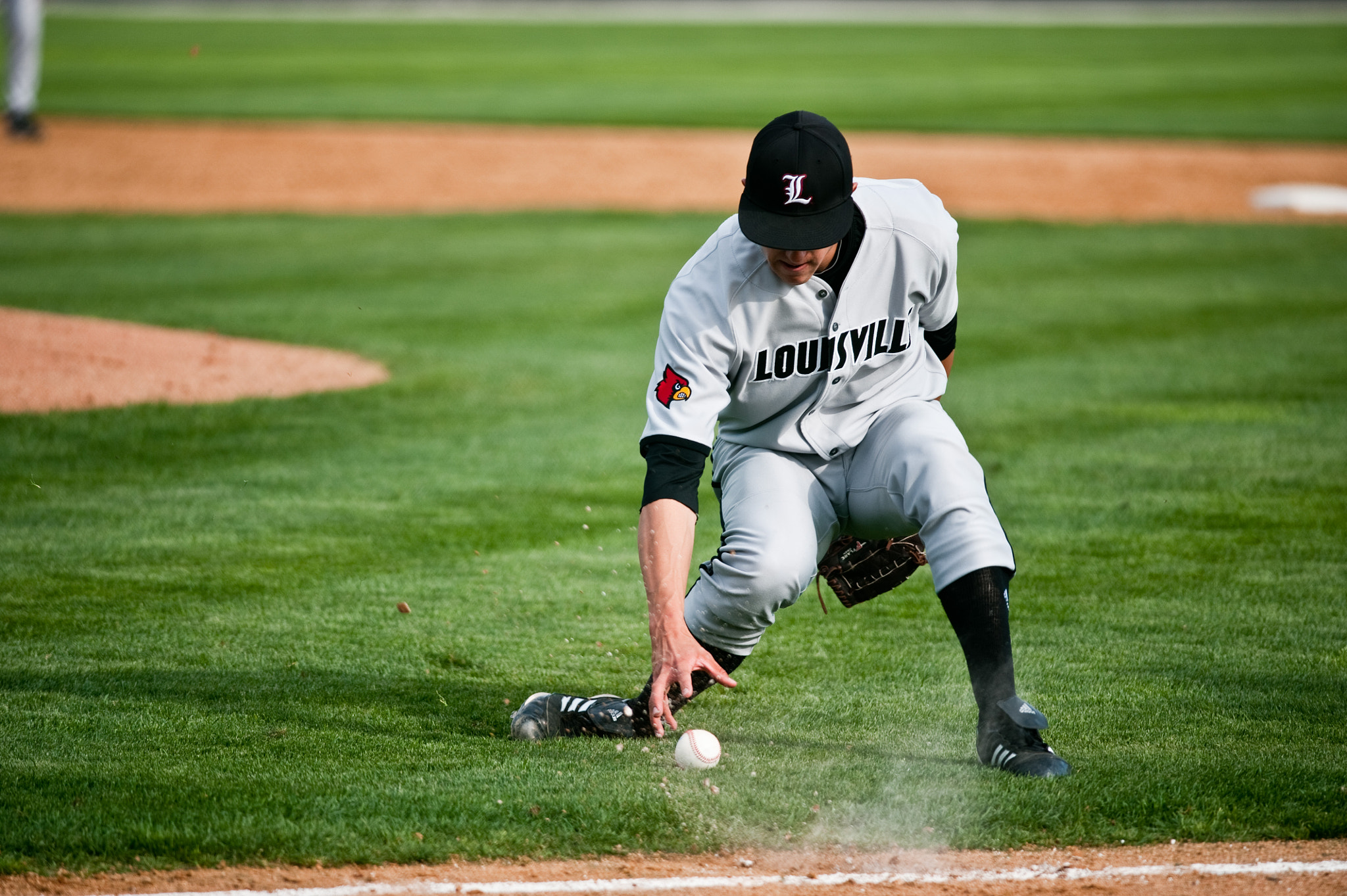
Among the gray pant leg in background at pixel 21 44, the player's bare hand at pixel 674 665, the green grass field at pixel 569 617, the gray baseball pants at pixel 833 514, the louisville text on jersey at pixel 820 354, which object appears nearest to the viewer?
the player's bare hand at pixel 674 665

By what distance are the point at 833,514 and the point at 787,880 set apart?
3.62 ft

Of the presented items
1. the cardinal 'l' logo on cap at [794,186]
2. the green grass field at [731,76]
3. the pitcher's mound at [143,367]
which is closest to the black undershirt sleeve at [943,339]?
the cardinal 'l' logo on cap at [794,186]

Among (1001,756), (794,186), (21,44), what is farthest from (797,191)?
(21,44)

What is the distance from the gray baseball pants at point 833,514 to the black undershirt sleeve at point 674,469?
0.27m

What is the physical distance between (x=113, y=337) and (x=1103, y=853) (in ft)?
25.7

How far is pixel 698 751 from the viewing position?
383 cm

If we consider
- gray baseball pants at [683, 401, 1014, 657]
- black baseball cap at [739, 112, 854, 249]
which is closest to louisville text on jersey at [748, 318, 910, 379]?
gray baseball pants at [683, 401, 1014, 657]

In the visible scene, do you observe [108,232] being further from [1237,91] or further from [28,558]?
[1237,91]

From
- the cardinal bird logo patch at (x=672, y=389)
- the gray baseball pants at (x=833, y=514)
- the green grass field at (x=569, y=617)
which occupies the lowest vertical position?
the green grass field at (x=569, y=617)

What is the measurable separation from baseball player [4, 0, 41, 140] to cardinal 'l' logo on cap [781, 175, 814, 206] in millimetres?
16783

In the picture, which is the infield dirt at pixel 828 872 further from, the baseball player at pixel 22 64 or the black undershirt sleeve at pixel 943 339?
the baseball player at pixel 22 64

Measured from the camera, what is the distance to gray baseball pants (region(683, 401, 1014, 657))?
3701 millimetres

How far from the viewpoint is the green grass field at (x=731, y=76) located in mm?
23625

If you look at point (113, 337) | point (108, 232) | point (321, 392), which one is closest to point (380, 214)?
point (108, 232)
